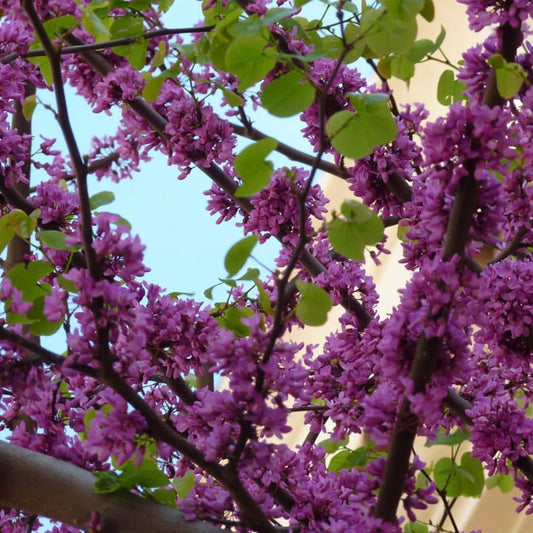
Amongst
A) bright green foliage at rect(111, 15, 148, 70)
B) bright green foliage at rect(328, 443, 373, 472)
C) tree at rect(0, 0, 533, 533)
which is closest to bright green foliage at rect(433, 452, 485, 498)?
tree at rect(0, 0, 533, 533)

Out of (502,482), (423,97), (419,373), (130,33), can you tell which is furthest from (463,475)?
(423,97)

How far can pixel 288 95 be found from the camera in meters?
0.73

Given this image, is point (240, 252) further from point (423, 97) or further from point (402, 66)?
point (423, 97)

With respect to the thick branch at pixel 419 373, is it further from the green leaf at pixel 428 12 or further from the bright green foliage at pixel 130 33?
the bright green foliage at pixel 130 33

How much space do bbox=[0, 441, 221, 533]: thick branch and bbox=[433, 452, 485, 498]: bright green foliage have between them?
0.55 meters

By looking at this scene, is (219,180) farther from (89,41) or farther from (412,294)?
(412,294)

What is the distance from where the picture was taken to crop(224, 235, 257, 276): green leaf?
0.68 m

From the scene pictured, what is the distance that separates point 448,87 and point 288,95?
0.60m

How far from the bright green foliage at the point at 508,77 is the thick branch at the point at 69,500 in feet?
1.51

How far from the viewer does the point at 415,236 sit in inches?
34.5

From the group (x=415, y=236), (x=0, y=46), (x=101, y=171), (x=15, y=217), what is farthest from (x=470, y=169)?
(x=101, y=171)

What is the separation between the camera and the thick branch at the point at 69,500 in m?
0.70

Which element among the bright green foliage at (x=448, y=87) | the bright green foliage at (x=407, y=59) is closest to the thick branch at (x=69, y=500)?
the bright green foliage at (x=407, y=59)

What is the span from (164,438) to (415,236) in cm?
37
